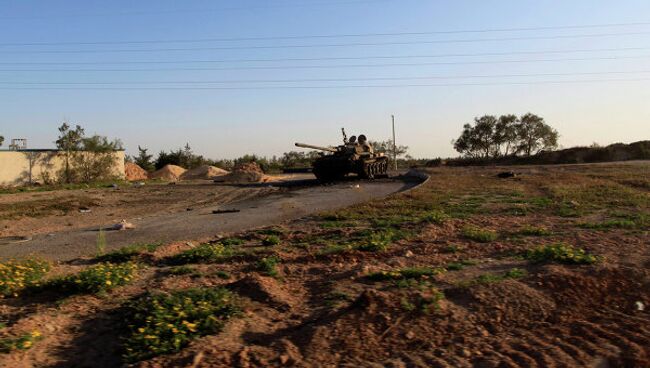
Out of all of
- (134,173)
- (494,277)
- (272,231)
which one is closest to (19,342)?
(494,277)

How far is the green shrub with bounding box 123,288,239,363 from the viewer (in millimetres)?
4508

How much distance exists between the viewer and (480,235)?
8.72 metres

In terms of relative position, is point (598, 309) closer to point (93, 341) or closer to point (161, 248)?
point (93, 341)

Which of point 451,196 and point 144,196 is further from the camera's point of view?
point 144,196

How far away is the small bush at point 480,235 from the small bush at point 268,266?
3.26 m

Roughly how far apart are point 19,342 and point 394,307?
3.15 metres

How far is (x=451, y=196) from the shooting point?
17453 millimetres

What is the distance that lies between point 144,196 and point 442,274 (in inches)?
733

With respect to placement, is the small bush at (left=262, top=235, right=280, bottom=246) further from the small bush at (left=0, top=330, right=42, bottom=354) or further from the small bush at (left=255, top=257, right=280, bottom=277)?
the small bush at (left=0, top=330, right=42, bottom=354)

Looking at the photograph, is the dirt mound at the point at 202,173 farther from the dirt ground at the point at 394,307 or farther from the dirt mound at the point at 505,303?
the dirt mound at the point at 505,303

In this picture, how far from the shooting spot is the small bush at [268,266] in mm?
6676

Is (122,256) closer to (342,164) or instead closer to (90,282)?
(90,282)

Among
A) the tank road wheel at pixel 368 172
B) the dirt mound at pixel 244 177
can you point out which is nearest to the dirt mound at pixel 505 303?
the tank road wheel at pixel 368 172

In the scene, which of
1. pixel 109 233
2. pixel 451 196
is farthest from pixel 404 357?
pixel 451 196
